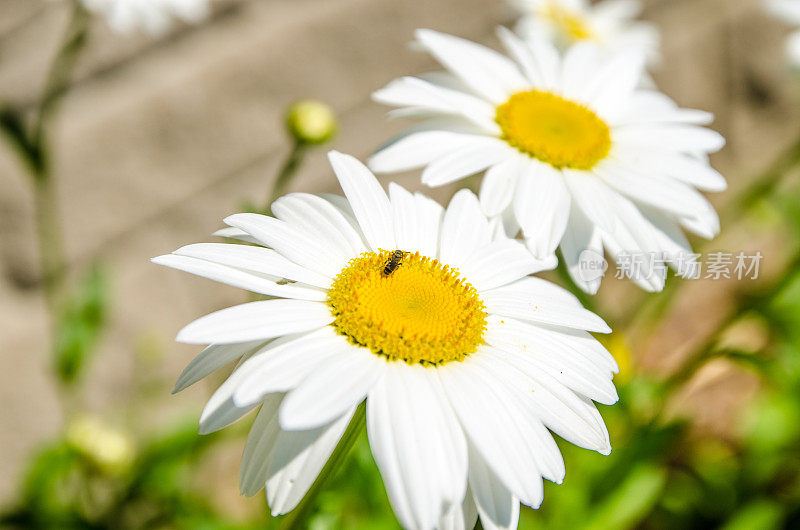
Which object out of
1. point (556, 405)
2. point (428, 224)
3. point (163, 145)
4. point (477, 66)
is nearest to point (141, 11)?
point (163, 145)

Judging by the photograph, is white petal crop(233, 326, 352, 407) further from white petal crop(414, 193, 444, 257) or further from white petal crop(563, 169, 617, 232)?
Answer: white petal crop(563, 169, 617, 232)

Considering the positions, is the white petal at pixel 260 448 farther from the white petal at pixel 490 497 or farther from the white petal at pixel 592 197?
the white petal at pixel 592 197

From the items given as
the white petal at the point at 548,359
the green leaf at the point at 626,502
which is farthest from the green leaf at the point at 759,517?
the white petal at the point at 548,359

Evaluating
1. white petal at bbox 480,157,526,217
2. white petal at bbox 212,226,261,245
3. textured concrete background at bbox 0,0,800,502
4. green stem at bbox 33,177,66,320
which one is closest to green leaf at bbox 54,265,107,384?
green stem at bbox 33,177,66,320

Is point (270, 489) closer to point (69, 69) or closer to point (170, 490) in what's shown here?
point (170, 490)

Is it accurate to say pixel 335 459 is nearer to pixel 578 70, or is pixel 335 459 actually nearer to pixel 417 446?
pixel 417 446
